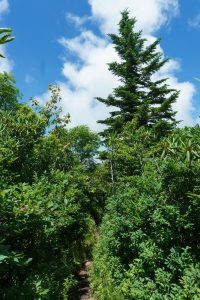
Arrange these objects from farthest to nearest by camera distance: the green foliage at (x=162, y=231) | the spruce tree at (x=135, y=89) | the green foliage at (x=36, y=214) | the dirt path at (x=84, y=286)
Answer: the spruce tree at (x=135, y=89)
the dirt path at (x=84, y=286)
the green foliage at (x=162, y=231)
the green foliage at (x=36, y=214)

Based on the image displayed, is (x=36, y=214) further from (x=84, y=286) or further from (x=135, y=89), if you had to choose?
(x=135, y=89)

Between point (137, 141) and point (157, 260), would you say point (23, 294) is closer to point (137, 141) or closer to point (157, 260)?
point (157, 260)

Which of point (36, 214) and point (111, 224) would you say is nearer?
point (36, 214)

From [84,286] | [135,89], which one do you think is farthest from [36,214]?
[135,89]

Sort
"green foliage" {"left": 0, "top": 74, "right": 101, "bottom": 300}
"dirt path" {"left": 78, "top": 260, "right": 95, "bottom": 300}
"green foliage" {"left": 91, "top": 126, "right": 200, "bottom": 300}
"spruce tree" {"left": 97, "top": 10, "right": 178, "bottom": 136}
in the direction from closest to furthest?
"green foliage" {"left": 0, "top": 74, "right": 101, "bottom": 300} < "green foliage" {"left": 91, "top": 126, "right": 200, "bottom": 300} < "dirt path" {"left": 78, "top": 260, "right": 95, "bottom": 300} < "spruce tree" {"left": 97, "top": 10, "right": 178, "bottom": 136}

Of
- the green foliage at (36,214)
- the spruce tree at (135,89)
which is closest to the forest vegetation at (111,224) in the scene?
the green foliage at (36,214)

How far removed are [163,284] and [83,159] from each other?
Answer: 38100 mm

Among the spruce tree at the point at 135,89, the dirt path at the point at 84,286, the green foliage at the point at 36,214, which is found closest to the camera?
the green foliage at the point at 36,214

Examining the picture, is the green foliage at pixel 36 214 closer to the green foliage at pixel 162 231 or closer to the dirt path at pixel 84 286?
the dirt path at pixel 84 286

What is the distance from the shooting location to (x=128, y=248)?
908 centimetres

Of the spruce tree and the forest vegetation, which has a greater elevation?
the spruce tree

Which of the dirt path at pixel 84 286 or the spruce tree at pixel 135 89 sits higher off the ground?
the spruce tree at pixel 135 89

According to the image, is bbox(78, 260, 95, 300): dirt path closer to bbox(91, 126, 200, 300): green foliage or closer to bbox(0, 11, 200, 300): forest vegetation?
bbox(0, 11, 200, 300): forest vegetation

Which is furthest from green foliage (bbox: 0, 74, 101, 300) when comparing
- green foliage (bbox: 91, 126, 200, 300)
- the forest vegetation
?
green foliage (bbox: 91, 126, 200, 300)
